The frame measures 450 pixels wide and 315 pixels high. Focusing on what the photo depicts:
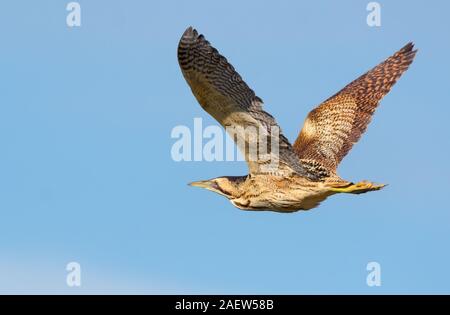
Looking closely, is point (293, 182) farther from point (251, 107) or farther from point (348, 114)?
point (348, 114)

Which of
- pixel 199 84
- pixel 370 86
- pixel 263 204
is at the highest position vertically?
pixel 370 86

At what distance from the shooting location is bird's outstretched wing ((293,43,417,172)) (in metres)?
12.0

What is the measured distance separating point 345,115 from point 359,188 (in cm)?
219

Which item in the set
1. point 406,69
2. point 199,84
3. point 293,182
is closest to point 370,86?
point 406,69

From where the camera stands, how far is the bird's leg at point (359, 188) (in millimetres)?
10266

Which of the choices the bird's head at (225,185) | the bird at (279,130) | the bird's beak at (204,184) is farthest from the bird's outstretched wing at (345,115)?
the bird's beak at (204,184)

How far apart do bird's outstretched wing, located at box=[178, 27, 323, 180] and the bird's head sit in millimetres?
841

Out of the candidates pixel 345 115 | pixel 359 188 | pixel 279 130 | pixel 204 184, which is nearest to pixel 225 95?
pixel 279 130

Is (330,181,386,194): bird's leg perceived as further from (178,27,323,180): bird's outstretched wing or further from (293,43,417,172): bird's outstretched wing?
(293,43,417,172): bird's outstretched wing

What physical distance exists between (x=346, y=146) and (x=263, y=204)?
5.32 ft

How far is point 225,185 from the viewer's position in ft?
37.3

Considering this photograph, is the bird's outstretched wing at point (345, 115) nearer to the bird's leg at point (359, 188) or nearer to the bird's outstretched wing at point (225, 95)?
the bird's leg at point (359, 188)

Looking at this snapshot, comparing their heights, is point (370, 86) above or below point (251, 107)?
above

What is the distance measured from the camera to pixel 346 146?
39.9 feet
